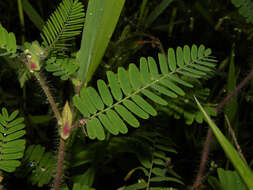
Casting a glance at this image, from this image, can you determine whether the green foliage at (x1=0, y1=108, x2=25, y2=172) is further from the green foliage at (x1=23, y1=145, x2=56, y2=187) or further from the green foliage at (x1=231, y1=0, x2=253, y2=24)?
the green foliage at (x1=231, y1=0, x2=253, y2=24)

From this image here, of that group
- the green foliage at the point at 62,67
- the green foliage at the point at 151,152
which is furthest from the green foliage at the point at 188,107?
the green foliage at the point at 62,67

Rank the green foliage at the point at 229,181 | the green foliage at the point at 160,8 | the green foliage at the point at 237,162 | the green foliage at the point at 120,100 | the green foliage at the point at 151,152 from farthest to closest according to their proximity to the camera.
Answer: the green foliage at the point at 160,8
the green foliage at the point at 151,152
the green foliage at the point at 229,181
the green foliage at the point at 120,100
the green foliage at the point at 237,162

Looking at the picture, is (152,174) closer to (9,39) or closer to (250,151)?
(250,151)

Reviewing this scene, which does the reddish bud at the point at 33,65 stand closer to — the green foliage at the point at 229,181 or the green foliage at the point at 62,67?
the green foliage at the point at 62,67

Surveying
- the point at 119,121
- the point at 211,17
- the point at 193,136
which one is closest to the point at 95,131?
the point at 119,121

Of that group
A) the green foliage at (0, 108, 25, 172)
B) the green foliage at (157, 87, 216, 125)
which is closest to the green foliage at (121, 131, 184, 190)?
the green foliage at (157, 87, 216, 125)

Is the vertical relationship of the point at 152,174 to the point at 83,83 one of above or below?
below
